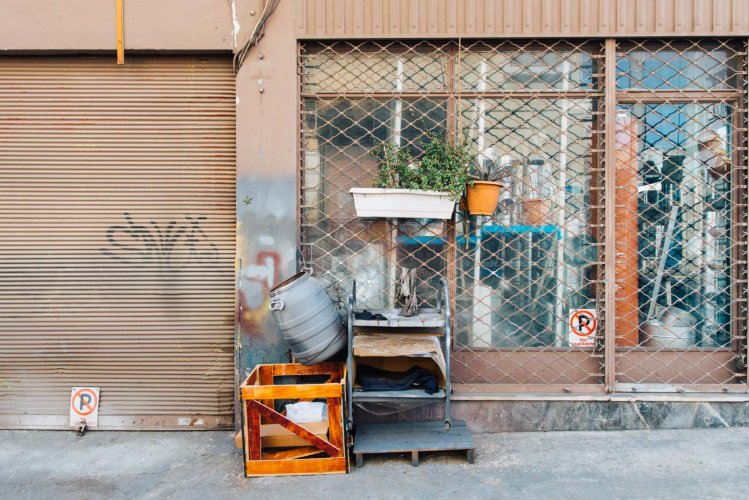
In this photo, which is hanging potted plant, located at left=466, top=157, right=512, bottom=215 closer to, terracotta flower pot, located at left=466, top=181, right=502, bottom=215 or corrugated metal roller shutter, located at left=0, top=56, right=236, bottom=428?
terracotta flower pot, located at left=466, top=181, right=502, bottom=215

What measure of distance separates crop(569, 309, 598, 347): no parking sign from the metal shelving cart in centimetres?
124

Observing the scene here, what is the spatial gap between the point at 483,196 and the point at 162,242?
2.82m

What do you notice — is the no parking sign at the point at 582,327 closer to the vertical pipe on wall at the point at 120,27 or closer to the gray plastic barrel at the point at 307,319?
the gray plastic barrel at the point at 307,319

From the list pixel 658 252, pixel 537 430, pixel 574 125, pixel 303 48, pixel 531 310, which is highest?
pixel 303 48

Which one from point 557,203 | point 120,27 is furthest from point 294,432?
point 120,27

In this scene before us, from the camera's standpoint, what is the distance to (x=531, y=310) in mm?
5027

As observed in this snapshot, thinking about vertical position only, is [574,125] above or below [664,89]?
below

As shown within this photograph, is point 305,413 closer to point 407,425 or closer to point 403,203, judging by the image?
point 407,425

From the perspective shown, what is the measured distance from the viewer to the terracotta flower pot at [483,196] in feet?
15.4

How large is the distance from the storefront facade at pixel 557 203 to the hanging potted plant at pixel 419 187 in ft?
0.98

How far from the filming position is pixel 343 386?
412cm

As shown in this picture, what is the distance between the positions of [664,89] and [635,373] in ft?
8.13

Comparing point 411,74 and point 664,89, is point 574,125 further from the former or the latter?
point 411,74

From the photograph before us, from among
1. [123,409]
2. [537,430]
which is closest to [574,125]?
[537,430]
